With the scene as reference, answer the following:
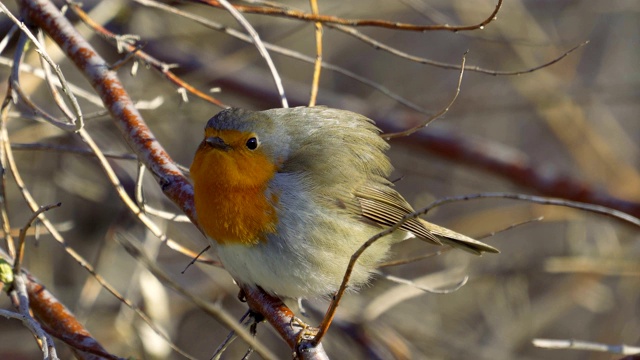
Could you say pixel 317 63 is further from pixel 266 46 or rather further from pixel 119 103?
pixel 119 103

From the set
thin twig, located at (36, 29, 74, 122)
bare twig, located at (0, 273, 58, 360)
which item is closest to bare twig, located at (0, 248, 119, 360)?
bare twig, located at (0, 273, 58, 360)

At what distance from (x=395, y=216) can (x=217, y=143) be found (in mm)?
930

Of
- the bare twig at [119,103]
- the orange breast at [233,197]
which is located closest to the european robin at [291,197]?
the orange breast at [233,197]

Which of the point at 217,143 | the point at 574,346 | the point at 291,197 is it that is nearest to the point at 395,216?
the point at 291,197

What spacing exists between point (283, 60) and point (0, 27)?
3.72 metres

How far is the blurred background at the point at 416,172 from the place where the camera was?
4852mm

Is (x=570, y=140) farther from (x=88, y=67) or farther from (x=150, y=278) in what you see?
(x=88, y=67)

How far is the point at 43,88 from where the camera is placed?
5.53 m

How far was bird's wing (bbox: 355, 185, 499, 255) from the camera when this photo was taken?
335 centimetres

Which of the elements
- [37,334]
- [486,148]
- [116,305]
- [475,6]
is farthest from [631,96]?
[37,334]

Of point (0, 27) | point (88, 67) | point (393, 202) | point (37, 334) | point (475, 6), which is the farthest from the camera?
point (475, 6)

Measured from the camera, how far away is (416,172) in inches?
242

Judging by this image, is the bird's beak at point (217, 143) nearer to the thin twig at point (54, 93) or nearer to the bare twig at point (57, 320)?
the thin twig at point (54, 93)

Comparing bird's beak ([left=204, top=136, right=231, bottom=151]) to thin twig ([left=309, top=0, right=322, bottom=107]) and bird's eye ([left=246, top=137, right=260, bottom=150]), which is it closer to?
bird's eye ([left=246, top=137, right=260, bottom=150])
